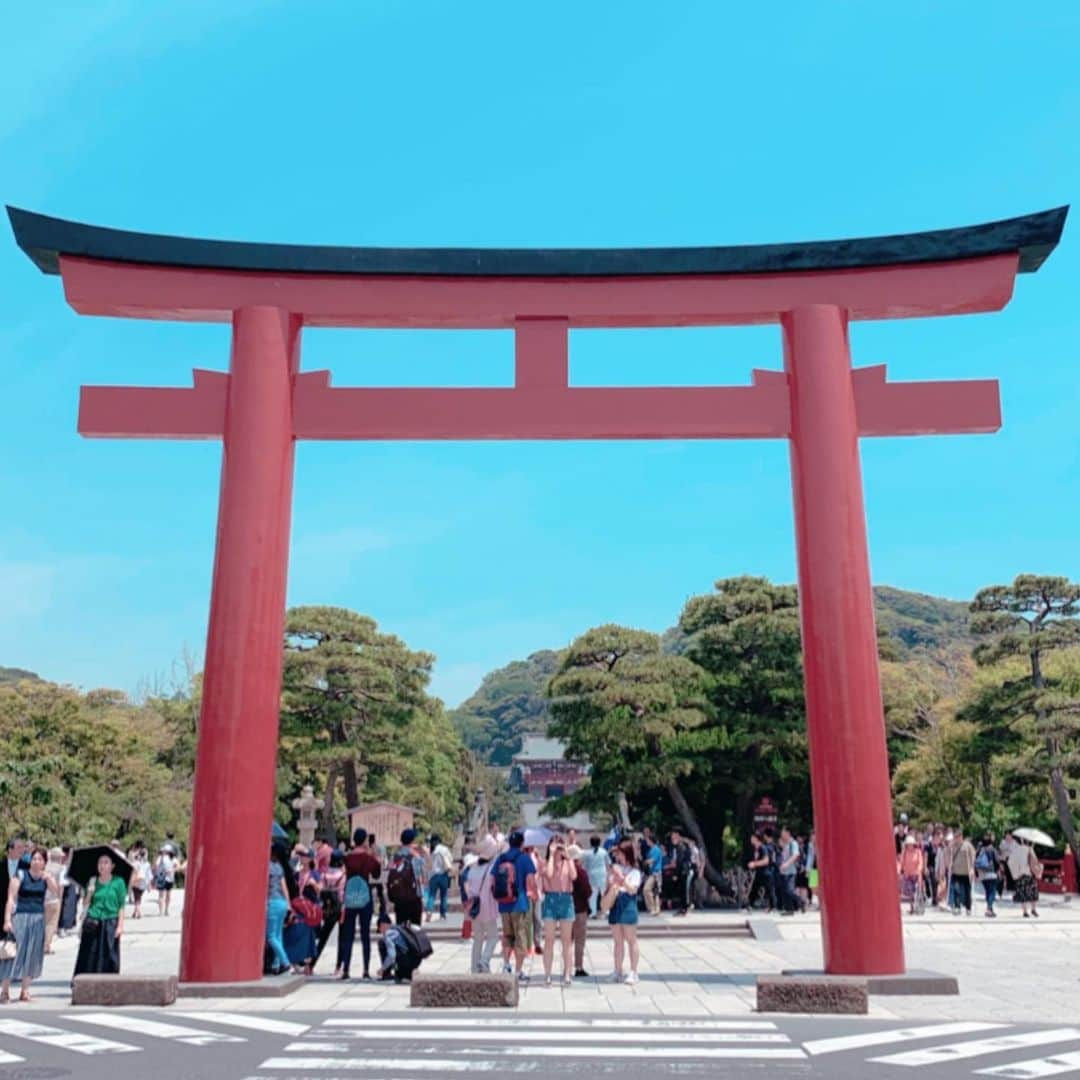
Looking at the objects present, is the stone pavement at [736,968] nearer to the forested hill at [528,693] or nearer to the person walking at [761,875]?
the person walking at [761,875]

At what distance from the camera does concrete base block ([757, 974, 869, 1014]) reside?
28.3ft

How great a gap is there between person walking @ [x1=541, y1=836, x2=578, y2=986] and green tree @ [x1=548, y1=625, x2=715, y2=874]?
1384 centimetres

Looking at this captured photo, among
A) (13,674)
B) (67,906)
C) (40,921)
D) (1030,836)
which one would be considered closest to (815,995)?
(40,921)

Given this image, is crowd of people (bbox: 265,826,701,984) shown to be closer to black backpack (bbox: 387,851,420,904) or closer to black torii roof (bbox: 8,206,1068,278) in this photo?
black backpack (bbox: 387,851,420,904)

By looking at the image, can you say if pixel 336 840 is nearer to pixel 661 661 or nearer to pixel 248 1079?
pixel 661 661

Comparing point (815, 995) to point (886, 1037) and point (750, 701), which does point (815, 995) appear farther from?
point (750, 701)

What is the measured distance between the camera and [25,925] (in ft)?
33.6

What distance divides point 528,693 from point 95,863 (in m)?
130

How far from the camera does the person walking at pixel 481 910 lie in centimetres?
1065

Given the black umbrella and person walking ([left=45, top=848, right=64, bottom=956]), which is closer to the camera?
the black umbrella

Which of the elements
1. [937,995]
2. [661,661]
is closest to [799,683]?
[661,661]


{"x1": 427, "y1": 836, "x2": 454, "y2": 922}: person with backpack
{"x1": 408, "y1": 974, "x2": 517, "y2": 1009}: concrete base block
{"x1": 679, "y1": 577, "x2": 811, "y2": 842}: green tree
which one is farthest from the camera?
{"x1": 679, "y1": 577, "x2": 811, "y2": 842}: green tree

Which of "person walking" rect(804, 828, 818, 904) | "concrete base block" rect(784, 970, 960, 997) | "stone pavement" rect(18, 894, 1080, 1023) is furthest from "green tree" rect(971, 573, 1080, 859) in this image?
"concrete base block" rect(784, 970, 960, 997)

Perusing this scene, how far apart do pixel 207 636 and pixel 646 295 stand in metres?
5.66
